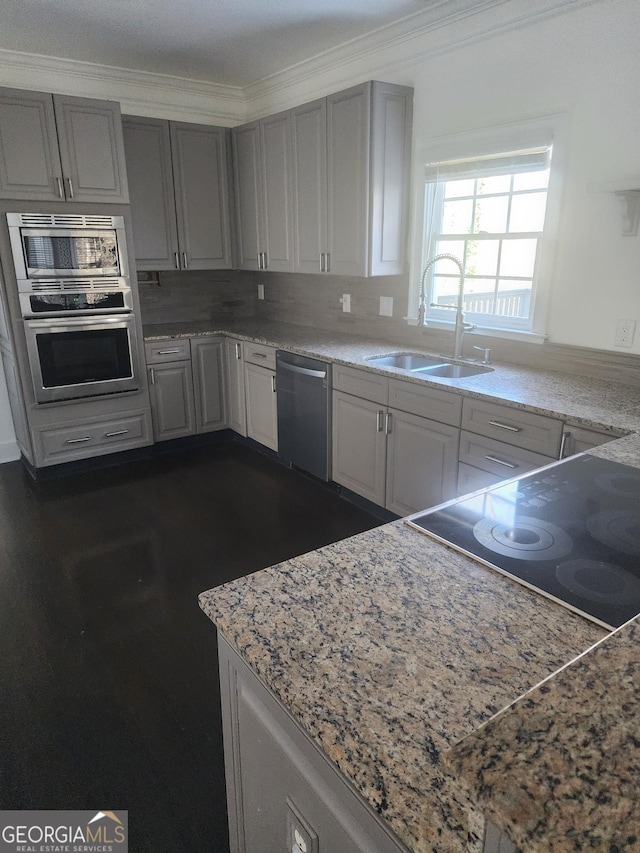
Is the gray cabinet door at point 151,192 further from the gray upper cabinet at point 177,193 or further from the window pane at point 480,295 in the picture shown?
the window pane at point 480,295

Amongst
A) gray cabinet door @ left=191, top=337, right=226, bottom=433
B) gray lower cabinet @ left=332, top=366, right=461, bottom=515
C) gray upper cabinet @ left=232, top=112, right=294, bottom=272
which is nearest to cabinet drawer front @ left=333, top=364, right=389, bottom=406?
gray lower cabinet @ left=332, top=366, right=461, bottom=515

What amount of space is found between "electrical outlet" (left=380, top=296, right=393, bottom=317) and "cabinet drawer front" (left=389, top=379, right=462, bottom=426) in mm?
958

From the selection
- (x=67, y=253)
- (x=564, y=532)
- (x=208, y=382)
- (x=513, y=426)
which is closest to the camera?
(x=564, y=532)

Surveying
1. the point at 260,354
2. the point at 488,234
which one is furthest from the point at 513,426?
the point at 260,354

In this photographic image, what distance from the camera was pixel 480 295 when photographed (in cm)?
326

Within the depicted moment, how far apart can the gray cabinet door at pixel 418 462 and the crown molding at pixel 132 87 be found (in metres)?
3.11

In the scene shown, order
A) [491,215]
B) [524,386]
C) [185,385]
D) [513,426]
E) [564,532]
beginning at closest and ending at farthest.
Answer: [564,532] → [513,426] → [524,386] → [491,215] → [185,385]

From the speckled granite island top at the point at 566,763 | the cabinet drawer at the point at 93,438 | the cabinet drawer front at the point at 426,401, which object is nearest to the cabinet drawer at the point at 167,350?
the cabinet drawer at the point at 93,438

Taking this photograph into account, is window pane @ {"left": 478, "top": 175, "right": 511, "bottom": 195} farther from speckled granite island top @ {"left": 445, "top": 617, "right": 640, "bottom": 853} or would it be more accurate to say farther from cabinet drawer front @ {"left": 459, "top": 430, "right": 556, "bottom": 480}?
speckled granite island top @ {"left": 445, "top": 617, "right": 640, "bottom": 853}

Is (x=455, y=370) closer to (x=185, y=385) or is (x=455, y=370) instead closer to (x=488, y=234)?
(x=488, y=234)

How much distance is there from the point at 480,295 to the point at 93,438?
2.75 m

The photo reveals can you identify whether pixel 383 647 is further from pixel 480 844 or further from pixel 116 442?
pixel 116 442

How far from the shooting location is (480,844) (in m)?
0.62

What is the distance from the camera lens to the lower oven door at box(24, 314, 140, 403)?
365 cm
